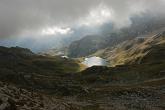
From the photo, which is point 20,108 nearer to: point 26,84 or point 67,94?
point 67,94

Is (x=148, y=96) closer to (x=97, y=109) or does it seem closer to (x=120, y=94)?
(x=120, y=94)

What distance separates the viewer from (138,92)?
11425 cm

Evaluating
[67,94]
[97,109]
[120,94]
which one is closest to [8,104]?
[97,109]

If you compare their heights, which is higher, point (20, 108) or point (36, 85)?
point (36, 85)

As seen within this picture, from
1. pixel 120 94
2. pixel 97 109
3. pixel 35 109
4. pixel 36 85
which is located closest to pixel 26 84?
pixel 36 85

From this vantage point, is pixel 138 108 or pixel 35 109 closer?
pixel 35 109

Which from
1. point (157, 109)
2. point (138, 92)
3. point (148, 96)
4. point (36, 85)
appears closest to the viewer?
point (157, 109)

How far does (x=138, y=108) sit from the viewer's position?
74.1 metres

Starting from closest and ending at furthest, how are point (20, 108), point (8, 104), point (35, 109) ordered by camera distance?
point (8, 104) < point (20, 108) < point (35, 109)

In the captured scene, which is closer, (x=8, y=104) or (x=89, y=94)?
(x=8, y=104)

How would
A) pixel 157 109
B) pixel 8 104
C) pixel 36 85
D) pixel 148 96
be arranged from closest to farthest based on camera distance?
1. pixel 8 104
2. pixel 157 109
3. pixel 148 96
4. pixel 36 85

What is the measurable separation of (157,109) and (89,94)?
51413 mm

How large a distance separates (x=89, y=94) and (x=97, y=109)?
49.2 m

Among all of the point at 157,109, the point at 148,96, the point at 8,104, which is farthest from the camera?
the point at 148,96
